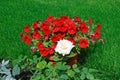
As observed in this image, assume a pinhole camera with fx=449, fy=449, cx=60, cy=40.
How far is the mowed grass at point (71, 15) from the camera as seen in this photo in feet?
20.4

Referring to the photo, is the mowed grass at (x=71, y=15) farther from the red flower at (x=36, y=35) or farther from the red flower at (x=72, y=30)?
the red flower at (x=36, y=35)

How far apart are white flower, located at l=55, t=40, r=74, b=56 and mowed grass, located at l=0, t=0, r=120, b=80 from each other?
85 cm

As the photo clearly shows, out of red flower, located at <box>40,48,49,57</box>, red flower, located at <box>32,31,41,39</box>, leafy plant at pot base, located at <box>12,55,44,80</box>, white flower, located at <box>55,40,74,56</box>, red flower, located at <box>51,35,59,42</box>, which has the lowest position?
leafy plant at pot base, located at <box>12,55,44,80</box>

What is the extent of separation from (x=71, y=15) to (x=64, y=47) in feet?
11.7

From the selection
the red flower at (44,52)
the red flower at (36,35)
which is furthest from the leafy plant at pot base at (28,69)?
the red flower at (36,35)

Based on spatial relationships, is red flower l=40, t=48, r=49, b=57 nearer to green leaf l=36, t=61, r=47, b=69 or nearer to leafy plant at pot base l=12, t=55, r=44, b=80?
leafy plant at pot base l=12, t=55, r=44, b=80

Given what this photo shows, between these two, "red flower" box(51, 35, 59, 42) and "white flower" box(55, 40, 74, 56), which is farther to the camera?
"red flower" box(51, 35, 59, 42)

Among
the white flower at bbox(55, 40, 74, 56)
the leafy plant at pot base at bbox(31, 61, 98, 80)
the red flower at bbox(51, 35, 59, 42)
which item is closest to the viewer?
the leafy plant at pot base at bbox(31, 61, 98, 80)

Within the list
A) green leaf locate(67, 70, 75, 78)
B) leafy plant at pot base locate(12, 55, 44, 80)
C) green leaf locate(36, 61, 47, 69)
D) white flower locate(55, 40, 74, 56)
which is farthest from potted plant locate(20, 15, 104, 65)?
green leaf locate(67, 70, 75, 78)

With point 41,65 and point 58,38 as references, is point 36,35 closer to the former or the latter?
point 58,38

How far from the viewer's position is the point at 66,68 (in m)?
4.75

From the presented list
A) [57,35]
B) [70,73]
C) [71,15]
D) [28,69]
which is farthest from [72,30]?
[71,15]

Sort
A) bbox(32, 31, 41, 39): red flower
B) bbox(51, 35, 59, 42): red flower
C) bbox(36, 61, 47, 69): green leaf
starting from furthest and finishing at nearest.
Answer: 1. bbox(32, 31, 41, 39): red flower
2. bbox(51, 35, 59, 42): red flower
3. bbox(36, 61, 47, 69): green leaf

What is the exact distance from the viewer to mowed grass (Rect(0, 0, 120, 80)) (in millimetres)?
6203
